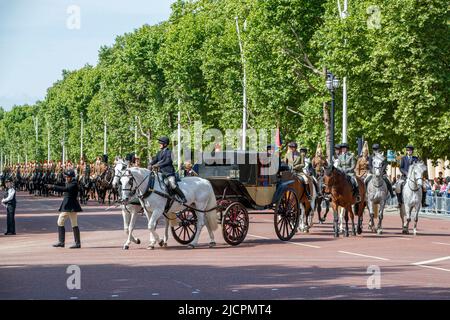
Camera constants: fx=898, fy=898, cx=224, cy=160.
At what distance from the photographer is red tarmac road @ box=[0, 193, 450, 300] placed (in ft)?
42.2

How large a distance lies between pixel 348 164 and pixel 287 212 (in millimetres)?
4070

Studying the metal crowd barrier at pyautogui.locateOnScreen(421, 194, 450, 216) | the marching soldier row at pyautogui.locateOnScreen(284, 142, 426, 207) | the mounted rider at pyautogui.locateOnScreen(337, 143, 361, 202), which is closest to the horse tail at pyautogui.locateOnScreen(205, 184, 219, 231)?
the marching soldier row at pyautogui.locateOnScreen(284, 142, 426, 207)

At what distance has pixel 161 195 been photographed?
65.6ft

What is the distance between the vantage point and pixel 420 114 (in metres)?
40.5

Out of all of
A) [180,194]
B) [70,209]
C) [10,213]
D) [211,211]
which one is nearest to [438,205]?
[10,213]

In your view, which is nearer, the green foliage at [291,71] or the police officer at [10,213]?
the police officer at [10,213]

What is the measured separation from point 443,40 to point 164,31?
4812 centimetres

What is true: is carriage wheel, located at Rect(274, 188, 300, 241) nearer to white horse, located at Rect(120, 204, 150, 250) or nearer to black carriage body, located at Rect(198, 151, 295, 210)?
black carriage body, located at Rect(198, 151, 295, 210)

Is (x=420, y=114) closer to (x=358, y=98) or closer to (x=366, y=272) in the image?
(x=358, y=98)

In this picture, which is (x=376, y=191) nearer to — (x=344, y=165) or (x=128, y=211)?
(x=344, y=165)

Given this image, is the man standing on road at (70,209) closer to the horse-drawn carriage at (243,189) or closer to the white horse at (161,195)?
the white horse at (161,195)

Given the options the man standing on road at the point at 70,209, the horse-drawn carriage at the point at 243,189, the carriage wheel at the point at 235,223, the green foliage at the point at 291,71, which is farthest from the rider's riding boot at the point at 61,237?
the green foliage at the point at 291,71

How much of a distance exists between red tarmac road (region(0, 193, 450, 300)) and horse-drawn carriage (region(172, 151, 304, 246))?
53 cm

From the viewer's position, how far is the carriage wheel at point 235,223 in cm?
2044
